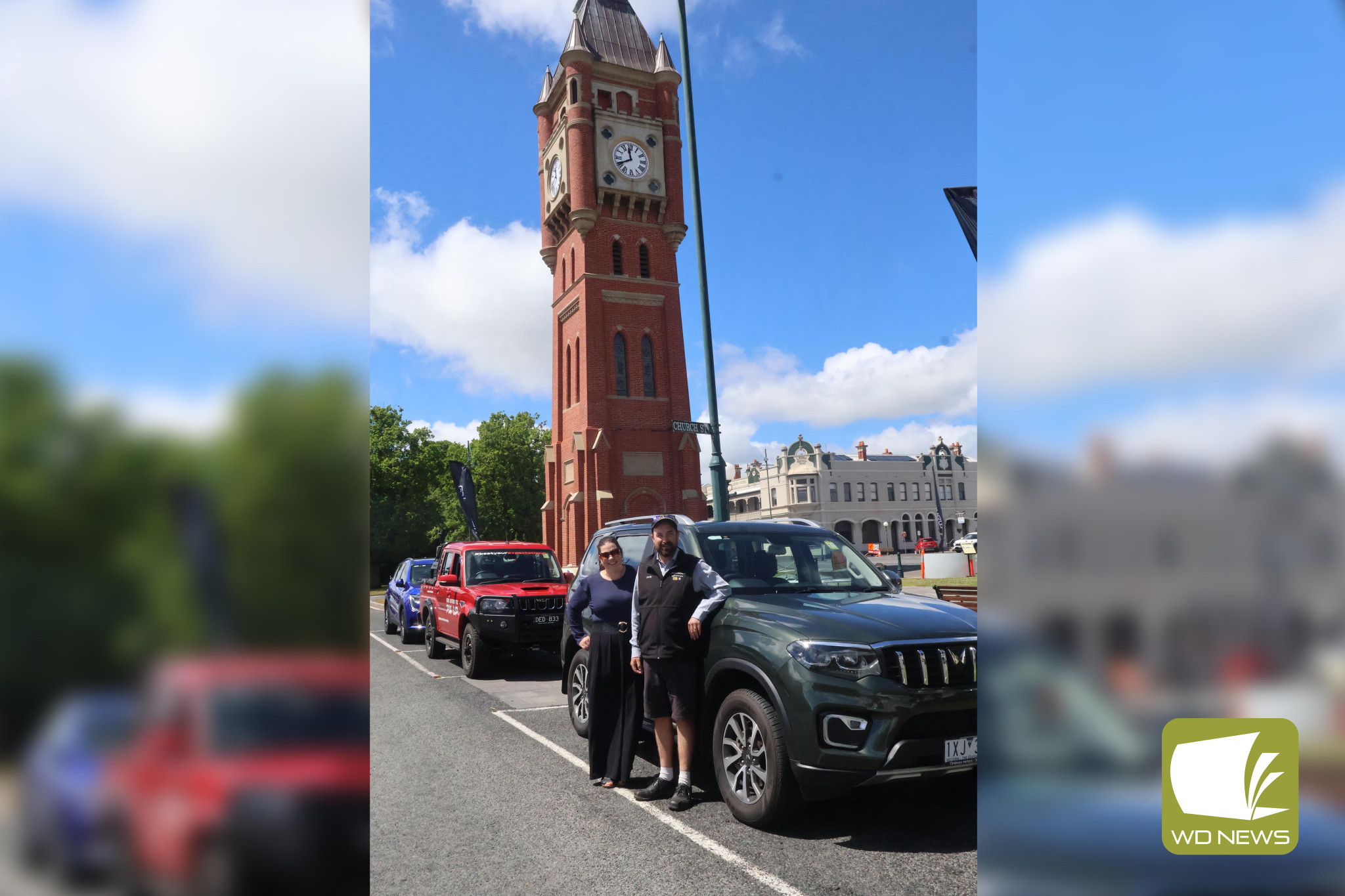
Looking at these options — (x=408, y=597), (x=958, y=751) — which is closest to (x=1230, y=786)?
(x=958, y=751)

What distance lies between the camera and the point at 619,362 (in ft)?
147

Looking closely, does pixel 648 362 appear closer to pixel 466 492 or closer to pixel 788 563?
pixel 466 492

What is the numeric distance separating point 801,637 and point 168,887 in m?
4.64

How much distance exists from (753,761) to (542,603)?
7348 mm

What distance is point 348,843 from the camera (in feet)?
2.59

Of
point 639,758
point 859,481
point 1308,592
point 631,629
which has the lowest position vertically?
point 639,758

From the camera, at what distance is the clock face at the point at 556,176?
4691cm

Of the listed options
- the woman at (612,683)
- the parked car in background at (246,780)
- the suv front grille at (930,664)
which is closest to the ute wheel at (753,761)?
the suv front grille at (930,664)

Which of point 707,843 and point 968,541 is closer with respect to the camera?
point 707,843

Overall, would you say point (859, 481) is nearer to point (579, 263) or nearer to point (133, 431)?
point (579, 263)

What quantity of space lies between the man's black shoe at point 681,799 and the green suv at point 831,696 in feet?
1.08

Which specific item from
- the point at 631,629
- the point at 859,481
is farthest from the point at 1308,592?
the point at 859,481

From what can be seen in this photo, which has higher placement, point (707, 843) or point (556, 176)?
point (556, 176)

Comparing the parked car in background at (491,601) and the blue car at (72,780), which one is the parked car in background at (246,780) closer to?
the blue car at (72,780)
